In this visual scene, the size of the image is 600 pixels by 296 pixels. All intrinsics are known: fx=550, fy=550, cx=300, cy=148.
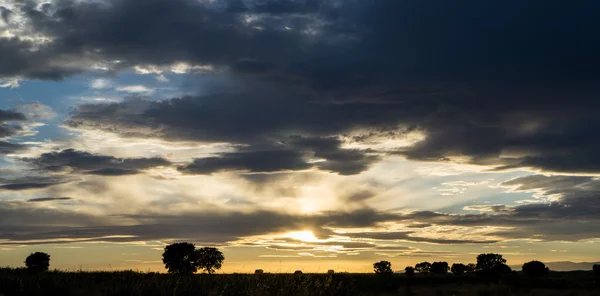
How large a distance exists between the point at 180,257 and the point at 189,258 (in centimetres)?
280

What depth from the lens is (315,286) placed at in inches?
1352

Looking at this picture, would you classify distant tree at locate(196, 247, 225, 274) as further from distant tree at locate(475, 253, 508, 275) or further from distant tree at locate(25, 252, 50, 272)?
distant tree at locate(475, 253, 508, 275)

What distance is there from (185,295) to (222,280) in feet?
15.4

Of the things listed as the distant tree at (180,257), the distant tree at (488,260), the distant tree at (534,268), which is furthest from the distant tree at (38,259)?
the distant tree at (488,260)

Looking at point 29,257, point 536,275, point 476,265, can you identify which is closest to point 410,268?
point 476,265

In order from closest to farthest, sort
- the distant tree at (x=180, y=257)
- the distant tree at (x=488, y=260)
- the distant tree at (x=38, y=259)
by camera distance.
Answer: the distant tree at (x=38, y=259) < the distant tree at (x=180, y=257) < the distant tree at (x=488, y=260)

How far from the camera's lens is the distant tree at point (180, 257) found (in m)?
136

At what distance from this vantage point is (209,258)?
14662cm

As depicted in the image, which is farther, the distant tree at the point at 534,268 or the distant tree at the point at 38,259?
the distant tree at the point at 534,268

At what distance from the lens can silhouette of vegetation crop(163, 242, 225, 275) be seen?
137m

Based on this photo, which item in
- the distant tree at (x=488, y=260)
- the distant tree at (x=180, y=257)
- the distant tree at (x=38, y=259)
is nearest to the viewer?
the distant tree at (x=38, y=259)

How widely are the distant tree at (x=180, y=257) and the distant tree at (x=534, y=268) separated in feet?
274

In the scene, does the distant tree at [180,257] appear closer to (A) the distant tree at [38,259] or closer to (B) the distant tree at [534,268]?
(A) the distant tree at [38,259]

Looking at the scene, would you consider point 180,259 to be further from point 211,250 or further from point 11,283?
point 11,283
